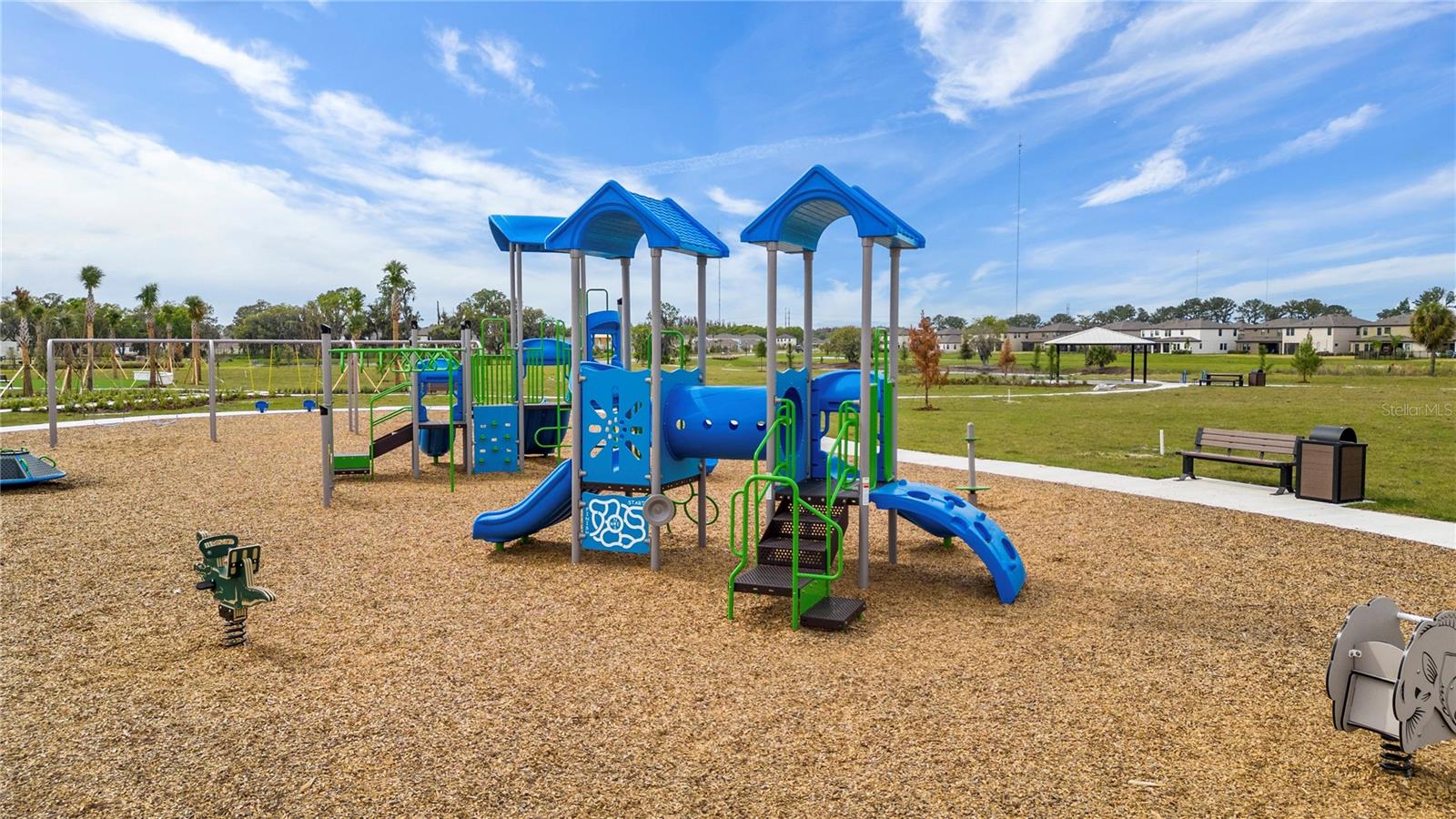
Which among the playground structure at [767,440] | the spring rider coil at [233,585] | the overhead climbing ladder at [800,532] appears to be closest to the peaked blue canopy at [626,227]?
the playground structure at [767,440]

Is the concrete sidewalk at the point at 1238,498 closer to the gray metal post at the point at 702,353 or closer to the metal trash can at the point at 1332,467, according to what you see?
the metal trash can at the point at 1332,467

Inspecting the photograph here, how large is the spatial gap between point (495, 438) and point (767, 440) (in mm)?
8188

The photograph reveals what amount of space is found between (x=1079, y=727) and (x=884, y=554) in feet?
13.8

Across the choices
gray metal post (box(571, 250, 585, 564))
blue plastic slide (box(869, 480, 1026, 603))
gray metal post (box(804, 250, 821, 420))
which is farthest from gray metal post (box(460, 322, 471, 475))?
blue plastic slide (box(869, 480, 1026, 603))

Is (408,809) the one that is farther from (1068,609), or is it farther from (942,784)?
(1068,609)

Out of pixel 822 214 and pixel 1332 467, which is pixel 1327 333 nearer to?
pixel 1332 467

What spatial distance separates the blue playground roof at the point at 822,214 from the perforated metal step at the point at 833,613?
9.69 feet

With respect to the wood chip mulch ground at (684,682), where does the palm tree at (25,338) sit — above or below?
above

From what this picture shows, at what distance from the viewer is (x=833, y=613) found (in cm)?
648

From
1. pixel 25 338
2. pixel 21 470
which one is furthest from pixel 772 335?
pixel 25 338

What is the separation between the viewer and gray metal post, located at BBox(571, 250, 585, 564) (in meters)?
8.34

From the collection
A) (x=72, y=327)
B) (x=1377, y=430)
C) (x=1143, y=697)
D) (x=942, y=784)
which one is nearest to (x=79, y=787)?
(x=942, y=784)

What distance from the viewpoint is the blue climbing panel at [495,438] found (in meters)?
14.3

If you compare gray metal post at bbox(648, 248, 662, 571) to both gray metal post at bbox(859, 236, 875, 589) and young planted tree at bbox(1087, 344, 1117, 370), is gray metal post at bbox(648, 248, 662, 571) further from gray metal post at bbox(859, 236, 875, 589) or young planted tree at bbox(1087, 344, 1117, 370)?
young planted tree at bbox(1087, 344, 1117, 370)
